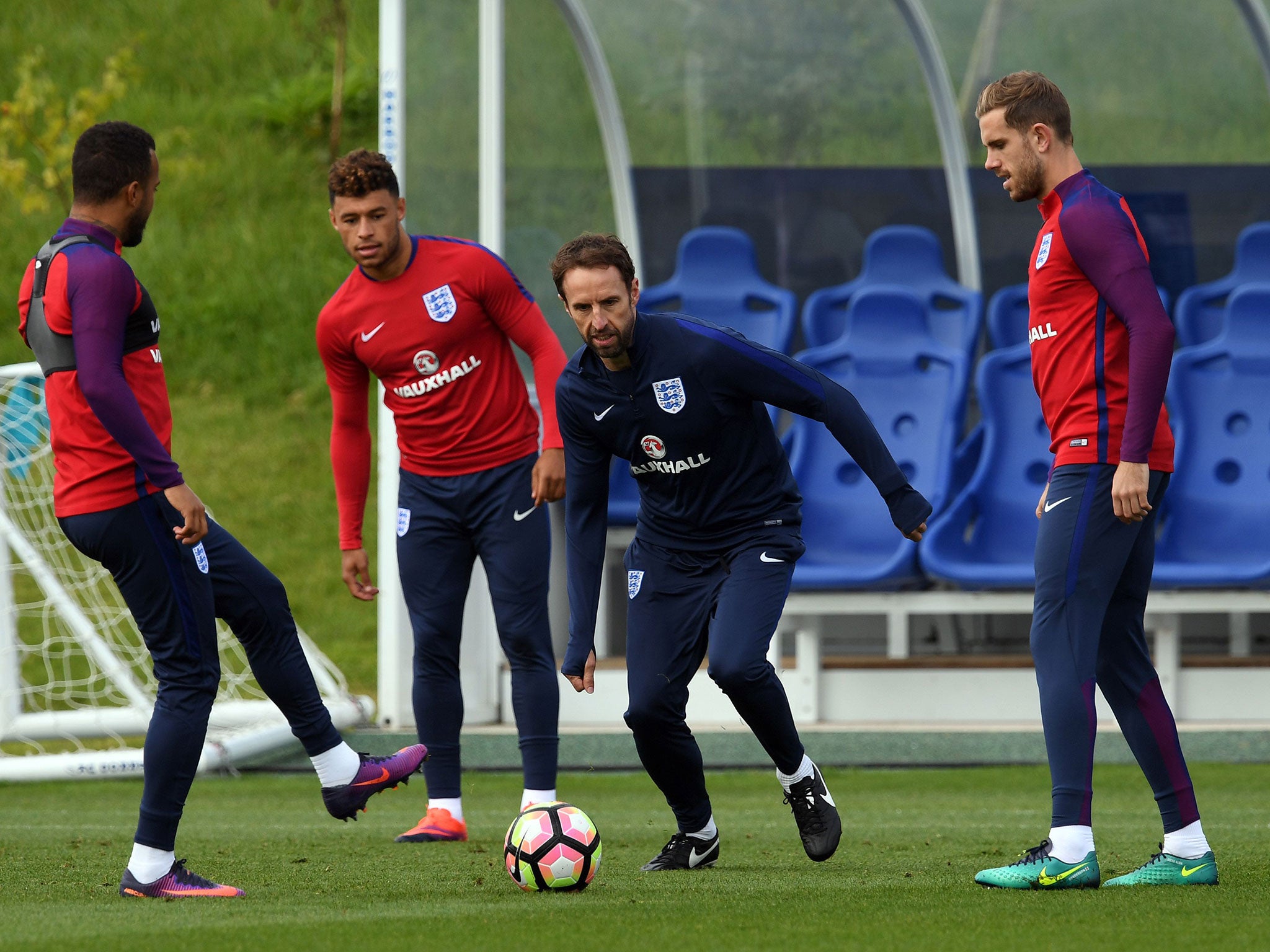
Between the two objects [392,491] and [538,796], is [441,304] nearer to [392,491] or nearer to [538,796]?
[538,796]

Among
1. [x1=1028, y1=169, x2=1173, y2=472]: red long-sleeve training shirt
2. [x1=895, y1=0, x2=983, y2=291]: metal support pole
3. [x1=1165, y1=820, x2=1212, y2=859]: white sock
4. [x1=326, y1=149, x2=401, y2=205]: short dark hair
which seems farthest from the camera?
[x1=895, y1=0, x2=983, y2=291]: metal support pole

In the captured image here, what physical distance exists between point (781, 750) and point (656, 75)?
6.18m

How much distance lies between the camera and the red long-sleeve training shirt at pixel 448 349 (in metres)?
5.26

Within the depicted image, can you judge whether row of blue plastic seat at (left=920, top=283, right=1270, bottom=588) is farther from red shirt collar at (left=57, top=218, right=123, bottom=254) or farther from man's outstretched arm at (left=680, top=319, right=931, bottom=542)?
red shirt collar at (left=57, top=218, right=123, bottom=254)

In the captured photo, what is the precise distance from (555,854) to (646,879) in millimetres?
321

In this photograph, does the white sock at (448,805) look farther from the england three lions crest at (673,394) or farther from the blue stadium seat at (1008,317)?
the blue stadium seat at (1008,317)

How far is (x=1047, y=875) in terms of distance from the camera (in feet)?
12.6

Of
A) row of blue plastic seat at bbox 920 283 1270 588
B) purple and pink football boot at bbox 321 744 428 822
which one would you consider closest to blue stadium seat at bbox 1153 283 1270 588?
row of blue plastic seat at bbox 920 283 1270 588

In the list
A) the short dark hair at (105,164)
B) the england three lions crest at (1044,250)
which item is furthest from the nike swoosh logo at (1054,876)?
the short dark hair at (105,164)

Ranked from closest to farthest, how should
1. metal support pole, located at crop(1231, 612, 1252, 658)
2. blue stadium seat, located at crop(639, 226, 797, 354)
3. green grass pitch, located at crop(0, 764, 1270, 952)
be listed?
green grass pitch, located at crop(0, 764, 1270, 952) → metal support pole, located at crop(1231, 612, 1252, 658) → blue stadium seat, located at crop(639, 226, 797, 354)

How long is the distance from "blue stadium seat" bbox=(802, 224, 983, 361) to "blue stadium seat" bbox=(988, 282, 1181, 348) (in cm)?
19

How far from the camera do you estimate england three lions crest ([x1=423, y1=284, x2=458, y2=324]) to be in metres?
5.25

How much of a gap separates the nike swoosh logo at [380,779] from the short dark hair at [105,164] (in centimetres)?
160

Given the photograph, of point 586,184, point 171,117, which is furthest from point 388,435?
point 171,117
